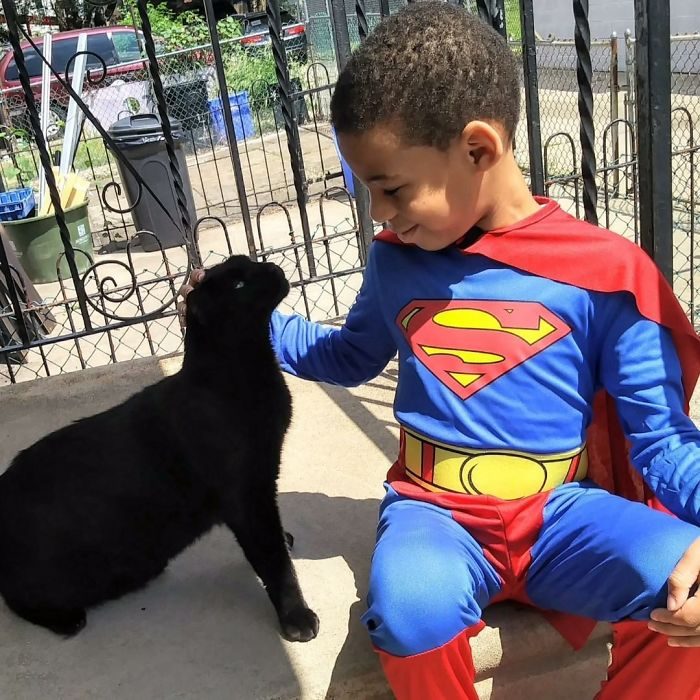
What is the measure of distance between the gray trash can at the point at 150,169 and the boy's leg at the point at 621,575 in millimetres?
6372

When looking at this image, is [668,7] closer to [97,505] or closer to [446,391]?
[446,391]

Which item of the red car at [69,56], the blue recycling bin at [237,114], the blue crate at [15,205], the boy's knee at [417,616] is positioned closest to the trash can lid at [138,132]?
the blue crate at [15,205]

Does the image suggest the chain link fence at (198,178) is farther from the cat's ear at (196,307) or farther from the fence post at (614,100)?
the cat's ear at (196,307)

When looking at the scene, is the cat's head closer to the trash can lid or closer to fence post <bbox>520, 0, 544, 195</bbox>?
fence post <bbox>520, 0, 544, 195</bbox>

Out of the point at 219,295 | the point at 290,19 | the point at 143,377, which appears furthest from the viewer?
the point at 290,19

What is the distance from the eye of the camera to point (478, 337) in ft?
4.68

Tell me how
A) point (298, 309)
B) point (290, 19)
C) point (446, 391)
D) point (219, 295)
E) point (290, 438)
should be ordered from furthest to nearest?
point (290, 19), point (298, 309), point (290, 438), point (219, 295), point (446, 391)

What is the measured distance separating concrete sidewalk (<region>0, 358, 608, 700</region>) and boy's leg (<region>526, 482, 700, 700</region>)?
0.59 feet

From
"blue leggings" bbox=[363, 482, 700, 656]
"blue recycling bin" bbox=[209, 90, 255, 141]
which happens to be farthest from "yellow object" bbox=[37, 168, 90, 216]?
"blue leggings" bbox=[363, 482, 700, 656]

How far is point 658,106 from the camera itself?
5.71 feet


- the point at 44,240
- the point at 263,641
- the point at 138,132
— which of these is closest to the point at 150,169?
the point at 138,132

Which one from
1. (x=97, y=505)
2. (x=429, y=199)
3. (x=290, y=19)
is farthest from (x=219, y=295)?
(x=290, y=19)

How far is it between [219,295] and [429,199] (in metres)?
0.68

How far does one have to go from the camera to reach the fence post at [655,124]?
66.6 inches
